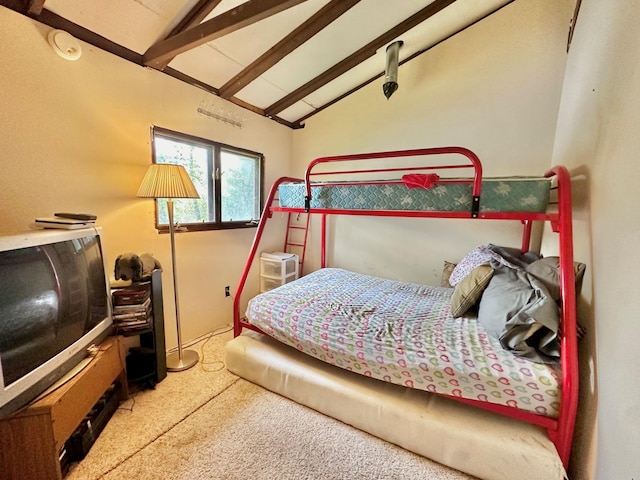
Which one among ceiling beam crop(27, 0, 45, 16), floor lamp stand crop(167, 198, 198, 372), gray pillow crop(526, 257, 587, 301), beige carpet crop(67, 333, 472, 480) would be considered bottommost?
beige carpet crop(67, 333, 472, 480)

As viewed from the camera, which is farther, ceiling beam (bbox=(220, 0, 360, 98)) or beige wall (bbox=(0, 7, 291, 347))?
ceiling beam (bbox=(220, 0, 360, 98))

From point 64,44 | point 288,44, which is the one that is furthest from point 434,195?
point 64,44

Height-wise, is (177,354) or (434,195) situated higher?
(434,195)

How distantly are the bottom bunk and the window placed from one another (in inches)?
54.2

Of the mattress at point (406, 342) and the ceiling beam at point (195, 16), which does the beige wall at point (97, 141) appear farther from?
the mattress at point (406, 342)

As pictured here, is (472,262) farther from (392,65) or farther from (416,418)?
(392,65)

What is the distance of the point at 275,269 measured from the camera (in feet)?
10.3

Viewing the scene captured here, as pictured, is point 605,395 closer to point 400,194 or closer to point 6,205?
point 400,194

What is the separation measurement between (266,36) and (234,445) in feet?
9.05

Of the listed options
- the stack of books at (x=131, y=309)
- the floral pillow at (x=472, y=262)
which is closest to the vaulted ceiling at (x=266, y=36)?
the stack of books at (x=131, y=309)

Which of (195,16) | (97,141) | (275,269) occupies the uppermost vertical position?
(195,16)

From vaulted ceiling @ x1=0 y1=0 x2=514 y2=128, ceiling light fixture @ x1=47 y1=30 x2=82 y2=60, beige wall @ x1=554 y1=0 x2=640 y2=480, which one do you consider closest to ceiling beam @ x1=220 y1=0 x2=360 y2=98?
vaulted ceiling @ x1=0 y1=0 x2=514 y2=128

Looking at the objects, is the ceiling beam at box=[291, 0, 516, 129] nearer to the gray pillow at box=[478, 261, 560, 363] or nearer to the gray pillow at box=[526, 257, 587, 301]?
the gray pillow at box=[526, 257, 587, 301]

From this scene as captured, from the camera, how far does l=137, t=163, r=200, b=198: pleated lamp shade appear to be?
1.69 metres
